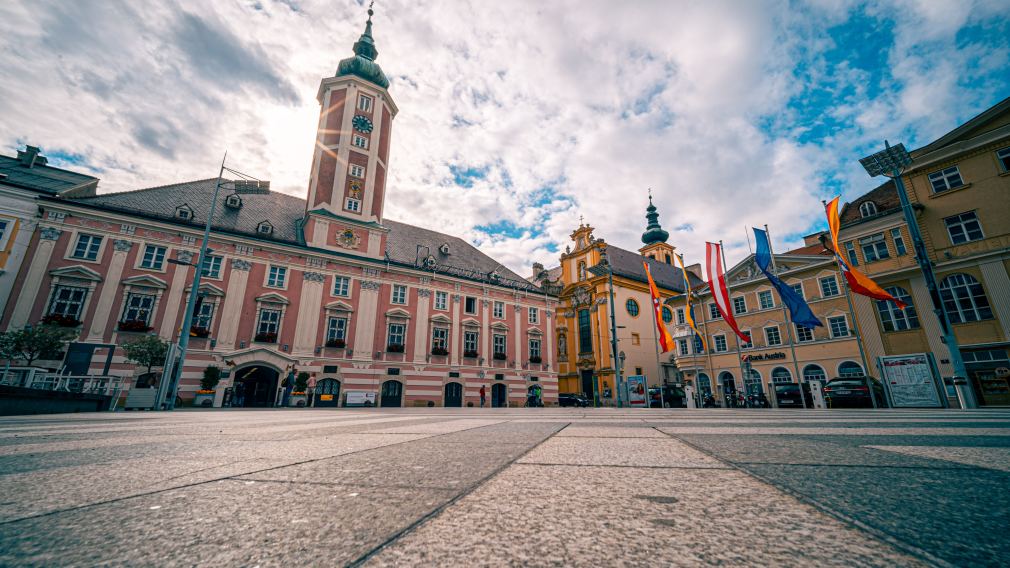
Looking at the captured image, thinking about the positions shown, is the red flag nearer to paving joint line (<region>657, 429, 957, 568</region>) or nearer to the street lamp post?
the street lamp post

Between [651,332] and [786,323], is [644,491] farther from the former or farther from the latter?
[651,332]

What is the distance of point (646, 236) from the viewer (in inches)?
2339

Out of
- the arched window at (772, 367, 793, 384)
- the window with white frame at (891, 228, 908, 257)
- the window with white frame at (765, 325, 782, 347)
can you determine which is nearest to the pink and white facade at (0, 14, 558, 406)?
the arched window at (772, 367, 793, 384)

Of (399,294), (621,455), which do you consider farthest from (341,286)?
(621,455)

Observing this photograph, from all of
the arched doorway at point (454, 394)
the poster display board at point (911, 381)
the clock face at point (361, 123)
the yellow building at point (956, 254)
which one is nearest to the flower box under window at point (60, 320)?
the arched doorway at point (454, 394)

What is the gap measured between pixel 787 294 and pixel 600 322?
18.8 metres

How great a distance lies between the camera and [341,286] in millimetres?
26453

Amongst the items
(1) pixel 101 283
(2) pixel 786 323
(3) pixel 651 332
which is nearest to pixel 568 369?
(3) pixel 651 332

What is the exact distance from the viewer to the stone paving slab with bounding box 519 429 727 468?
2.00 m

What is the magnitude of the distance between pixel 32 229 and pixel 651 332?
4394 cm

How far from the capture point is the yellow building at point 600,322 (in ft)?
118

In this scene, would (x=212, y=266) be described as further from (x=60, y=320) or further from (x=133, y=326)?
(x=60, y=320)

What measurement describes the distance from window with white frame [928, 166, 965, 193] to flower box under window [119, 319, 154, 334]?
42317 millimetres

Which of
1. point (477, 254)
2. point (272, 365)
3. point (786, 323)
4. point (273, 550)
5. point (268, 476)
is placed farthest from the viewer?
point (477, 254)
